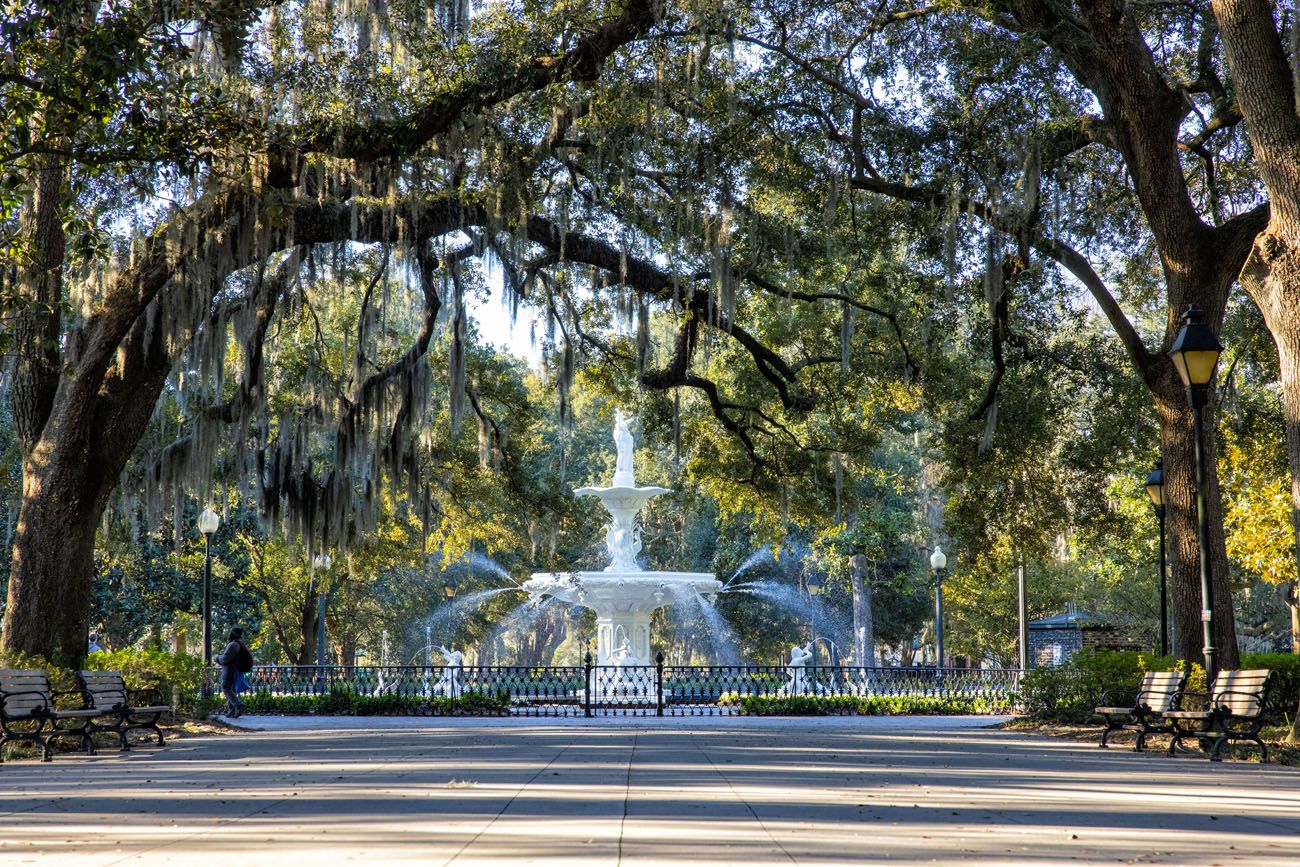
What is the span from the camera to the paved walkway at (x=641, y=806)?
572 centimetres

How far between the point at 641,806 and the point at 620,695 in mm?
19205

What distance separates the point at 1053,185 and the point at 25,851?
17.4 m

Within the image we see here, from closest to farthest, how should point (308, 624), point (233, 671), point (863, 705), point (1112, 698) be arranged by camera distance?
point (1112, 698)
point (233, 671)
point (863, 705)
point (308, 624)

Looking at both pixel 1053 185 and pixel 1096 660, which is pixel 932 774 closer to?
pixel 1096 660

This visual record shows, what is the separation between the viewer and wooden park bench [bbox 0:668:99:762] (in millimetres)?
12266

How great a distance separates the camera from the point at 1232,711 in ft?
41.3

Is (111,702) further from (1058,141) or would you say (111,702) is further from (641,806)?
(1058,141)

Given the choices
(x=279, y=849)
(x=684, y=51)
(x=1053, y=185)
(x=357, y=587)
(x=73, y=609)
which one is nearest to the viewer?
(x=279, y=849)

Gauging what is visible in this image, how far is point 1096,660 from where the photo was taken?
18.4 meters

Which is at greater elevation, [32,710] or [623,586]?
[623,586]

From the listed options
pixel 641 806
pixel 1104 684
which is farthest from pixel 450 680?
pixel 641 806

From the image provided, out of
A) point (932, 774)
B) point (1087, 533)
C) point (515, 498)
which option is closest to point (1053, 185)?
point (1087, 533)

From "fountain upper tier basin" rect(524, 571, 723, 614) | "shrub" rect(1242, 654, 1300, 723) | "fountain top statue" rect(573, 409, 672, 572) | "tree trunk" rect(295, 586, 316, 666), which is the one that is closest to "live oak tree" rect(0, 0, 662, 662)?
"fountain upper tier basin" rect(524, 571, 723, 614)

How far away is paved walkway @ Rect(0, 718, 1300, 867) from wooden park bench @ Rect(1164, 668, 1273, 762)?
20.2 inches
